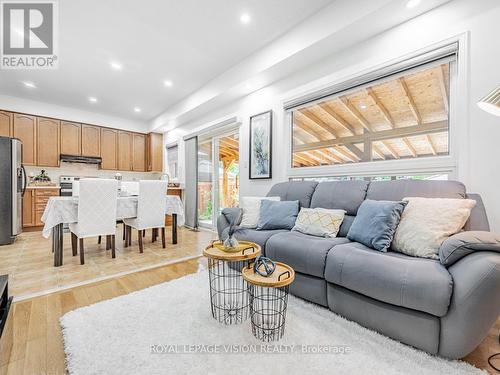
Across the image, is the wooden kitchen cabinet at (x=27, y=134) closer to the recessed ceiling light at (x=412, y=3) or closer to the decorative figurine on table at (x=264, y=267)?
the decorative figurine on table at (x=264, y=267)

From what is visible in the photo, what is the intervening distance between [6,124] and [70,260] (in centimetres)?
399

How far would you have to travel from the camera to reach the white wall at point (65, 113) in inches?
193

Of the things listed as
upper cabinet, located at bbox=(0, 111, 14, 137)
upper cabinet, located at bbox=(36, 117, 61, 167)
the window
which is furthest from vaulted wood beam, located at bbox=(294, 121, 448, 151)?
upper cabinet, located at bbox=(0, 111, 14, 137)

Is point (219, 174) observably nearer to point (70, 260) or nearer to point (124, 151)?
point (70, 260)

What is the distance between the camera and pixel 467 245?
128cm

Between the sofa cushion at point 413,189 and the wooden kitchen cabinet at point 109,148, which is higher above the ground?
the wooden kitchen cabinet at point 109,148

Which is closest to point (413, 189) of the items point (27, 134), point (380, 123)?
point (380, 123)

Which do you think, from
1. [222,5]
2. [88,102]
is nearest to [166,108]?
[88,102]

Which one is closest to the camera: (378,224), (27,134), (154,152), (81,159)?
(378,224)

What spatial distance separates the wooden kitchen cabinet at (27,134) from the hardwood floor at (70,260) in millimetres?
1803

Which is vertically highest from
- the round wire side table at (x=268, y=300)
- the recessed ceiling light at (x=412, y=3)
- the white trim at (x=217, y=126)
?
the recessed ceiling light at (x=412, y=3)

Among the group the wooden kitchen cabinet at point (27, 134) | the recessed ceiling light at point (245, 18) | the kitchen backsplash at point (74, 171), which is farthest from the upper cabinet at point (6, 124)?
the recessed ceiling light at point (245, 18)

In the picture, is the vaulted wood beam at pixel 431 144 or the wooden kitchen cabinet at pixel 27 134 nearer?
the vaulted wood beam at pixel 431 144

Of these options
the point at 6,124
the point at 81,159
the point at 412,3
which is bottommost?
the point at 81,159
